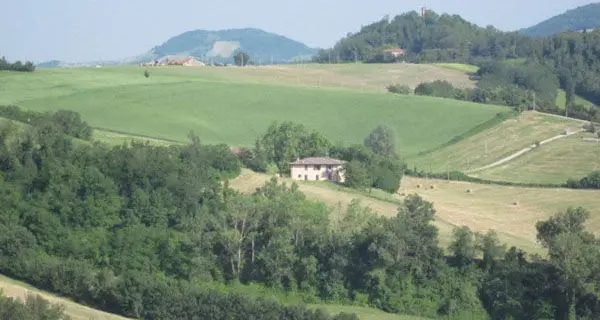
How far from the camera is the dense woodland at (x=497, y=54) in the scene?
351 feet

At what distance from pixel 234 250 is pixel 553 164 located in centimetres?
2814

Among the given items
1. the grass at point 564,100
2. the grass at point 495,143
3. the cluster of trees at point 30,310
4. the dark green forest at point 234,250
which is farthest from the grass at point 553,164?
the cluster of trees at point 30,310

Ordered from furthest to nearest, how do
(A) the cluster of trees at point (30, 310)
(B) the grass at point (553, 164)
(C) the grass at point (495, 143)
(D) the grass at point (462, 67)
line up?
(D) the grass at point (462, 67) < (C) the grass at point (495, 143) < (B) the grass at point (553, 164) < (A) the cluster of trees at point (30, 310)

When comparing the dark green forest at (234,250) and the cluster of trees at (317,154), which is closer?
the dark green forest at (234,250)

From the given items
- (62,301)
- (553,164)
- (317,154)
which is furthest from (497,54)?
(62,301)

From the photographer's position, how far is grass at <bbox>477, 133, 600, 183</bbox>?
67562 millimetres

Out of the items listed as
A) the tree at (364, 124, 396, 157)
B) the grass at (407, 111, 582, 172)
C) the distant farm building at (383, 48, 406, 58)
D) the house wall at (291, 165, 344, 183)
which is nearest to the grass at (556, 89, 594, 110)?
the grass at (407, 111, 582, 172)

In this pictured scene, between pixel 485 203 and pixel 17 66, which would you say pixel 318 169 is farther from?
pixel 17 66

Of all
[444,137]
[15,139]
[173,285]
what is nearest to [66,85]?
[444,137]

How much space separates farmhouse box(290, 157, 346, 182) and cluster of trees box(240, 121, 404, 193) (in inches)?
37.8

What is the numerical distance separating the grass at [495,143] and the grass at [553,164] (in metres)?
2.17

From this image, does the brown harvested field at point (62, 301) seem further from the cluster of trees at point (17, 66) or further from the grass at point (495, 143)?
the cluster of trees at point (17, 66)

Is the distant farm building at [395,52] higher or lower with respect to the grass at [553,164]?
higher

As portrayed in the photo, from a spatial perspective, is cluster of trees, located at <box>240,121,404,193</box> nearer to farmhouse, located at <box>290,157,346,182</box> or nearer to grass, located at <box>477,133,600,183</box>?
farmhouse, located at <box>290,157,346,182</box>
